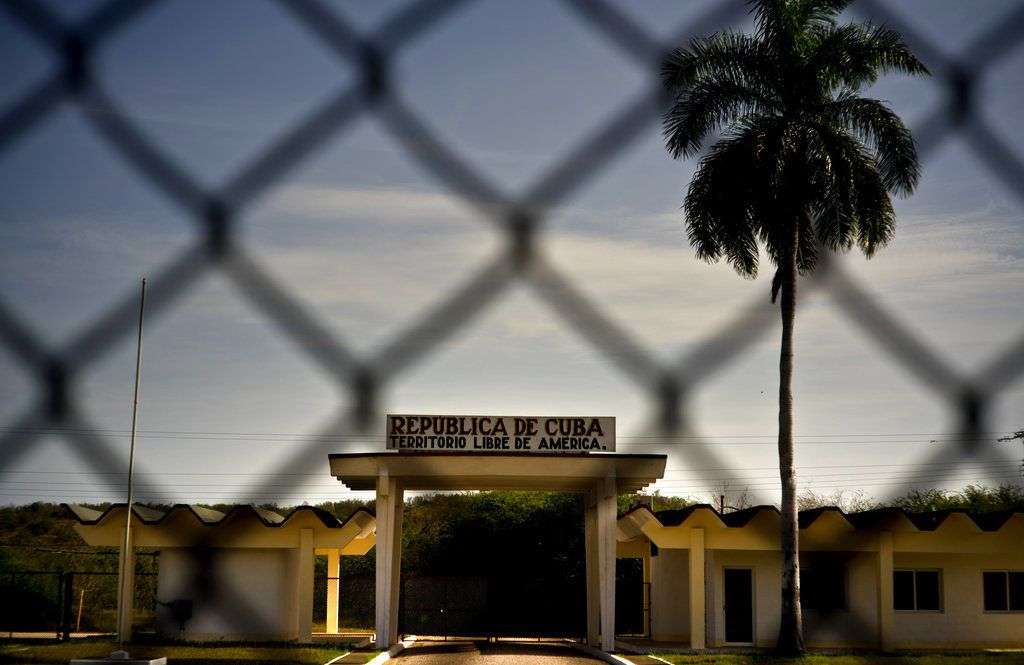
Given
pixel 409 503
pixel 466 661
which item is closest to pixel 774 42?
pixel 466 661

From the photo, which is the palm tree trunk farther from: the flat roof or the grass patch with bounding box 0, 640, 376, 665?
the grass patch with bounding box 0, 640, 376, 665

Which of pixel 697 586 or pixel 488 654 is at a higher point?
pixel 697 586

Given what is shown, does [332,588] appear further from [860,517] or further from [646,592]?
[860,517]

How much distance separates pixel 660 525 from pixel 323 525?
20.5 feet

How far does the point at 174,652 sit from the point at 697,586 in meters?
9.03

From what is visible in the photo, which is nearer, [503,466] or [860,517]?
[503,466]

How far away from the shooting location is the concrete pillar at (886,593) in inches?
855

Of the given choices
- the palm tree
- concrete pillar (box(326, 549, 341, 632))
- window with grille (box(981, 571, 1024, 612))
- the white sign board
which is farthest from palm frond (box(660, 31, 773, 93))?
concrete pillar (box(326, 549, 341, 632))

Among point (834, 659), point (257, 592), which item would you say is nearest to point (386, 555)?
point (257, 592)

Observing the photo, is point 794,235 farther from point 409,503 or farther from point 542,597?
point 409,503

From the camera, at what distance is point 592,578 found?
22234mm

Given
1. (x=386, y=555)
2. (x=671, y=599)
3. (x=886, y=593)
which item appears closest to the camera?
(x=386, y=555)

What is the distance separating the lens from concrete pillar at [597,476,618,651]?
1914 centimetres

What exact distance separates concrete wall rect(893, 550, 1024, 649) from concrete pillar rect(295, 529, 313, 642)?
11105mm
